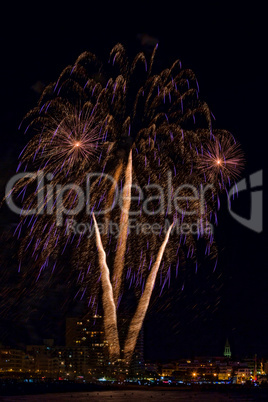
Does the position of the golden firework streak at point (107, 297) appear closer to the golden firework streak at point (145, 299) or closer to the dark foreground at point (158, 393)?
the golden firework streak at point (145, 299)

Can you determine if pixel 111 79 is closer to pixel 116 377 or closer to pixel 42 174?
pixel 42 174

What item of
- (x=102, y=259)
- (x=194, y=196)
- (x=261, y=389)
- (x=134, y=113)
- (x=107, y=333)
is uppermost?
(x=134, y=113)

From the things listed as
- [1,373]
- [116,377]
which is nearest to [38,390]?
[116,377]

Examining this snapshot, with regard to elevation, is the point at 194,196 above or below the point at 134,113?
below

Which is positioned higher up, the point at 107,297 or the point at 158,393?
the point at 107,297

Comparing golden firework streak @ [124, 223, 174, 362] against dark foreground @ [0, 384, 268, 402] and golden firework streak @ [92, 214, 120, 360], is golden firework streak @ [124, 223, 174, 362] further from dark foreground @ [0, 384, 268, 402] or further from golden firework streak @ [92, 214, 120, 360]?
dark foreground @ [0, 384, 268, 402]

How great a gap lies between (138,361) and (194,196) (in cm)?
12246

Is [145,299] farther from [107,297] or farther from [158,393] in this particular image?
[158,393]

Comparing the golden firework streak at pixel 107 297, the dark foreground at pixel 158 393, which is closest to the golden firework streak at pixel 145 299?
the golden firework streak at pixel 107 297

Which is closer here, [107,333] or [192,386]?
[107,333]

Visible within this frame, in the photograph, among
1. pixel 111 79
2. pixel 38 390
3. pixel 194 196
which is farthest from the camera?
pixel 38 390

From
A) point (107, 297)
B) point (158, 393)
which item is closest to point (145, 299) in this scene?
point (107, 297)

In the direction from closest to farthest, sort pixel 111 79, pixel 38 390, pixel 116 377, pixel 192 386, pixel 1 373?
A: pixel 111 79 → pixel 116 377 → pixel 38 390 → pixel 192 386 → pixel 1 373

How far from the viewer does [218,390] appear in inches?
5974
